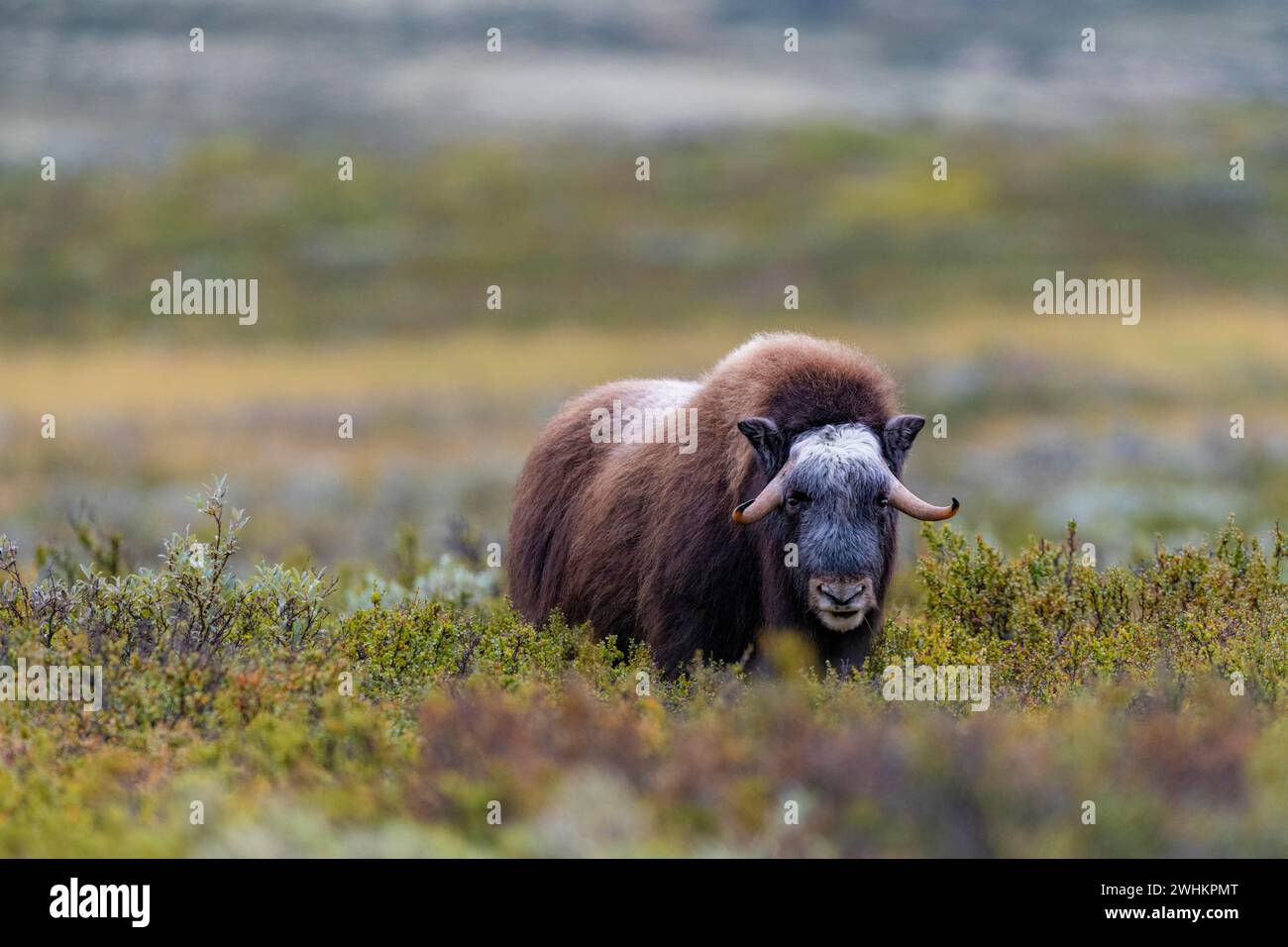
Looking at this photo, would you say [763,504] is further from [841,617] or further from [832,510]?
[841,617]

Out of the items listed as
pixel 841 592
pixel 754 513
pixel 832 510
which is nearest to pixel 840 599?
pixel 841 592

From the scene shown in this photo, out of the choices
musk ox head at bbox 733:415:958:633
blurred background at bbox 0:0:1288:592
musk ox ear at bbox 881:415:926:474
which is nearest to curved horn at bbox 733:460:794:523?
musk ox head at bbox 733:415:958:633

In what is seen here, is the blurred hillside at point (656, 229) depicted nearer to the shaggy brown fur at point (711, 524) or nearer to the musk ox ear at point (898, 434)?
the shaggy brown fur at point (711, 524)

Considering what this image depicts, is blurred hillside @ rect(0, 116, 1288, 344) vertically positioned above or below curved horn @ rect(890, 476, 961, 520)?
above

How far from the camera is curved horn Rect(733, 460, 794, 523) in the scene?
6445 mm

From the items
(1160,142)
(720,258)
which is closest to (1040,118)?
(1160,142)

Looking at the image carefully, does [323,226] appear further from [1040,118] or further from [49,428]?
[49,428]

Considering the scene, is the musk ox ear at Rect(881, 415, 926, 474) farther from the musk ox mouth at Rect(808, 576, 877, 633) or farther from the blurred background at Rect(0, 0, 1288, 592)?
the blurred background at Rect(0, 0, 1288, 592)

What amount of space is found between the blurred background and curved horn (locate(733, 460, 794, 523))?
4.54 meters

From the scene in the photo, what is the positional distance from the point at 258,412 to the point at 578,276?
Answer: 22711 mm

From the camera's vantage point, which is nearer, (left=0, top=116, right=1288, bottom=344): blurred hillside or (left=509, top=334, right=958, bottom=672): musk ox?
(left=509, top=334, right=958, bottom=672): musk ox

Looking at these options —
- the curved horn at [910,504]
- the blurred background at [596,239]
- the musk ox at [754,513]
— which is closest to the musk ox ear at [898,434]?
the musk ox at [754,513]

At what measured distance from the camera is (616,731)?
492cm

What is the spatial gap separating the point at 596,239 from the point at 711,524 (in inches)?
2268
